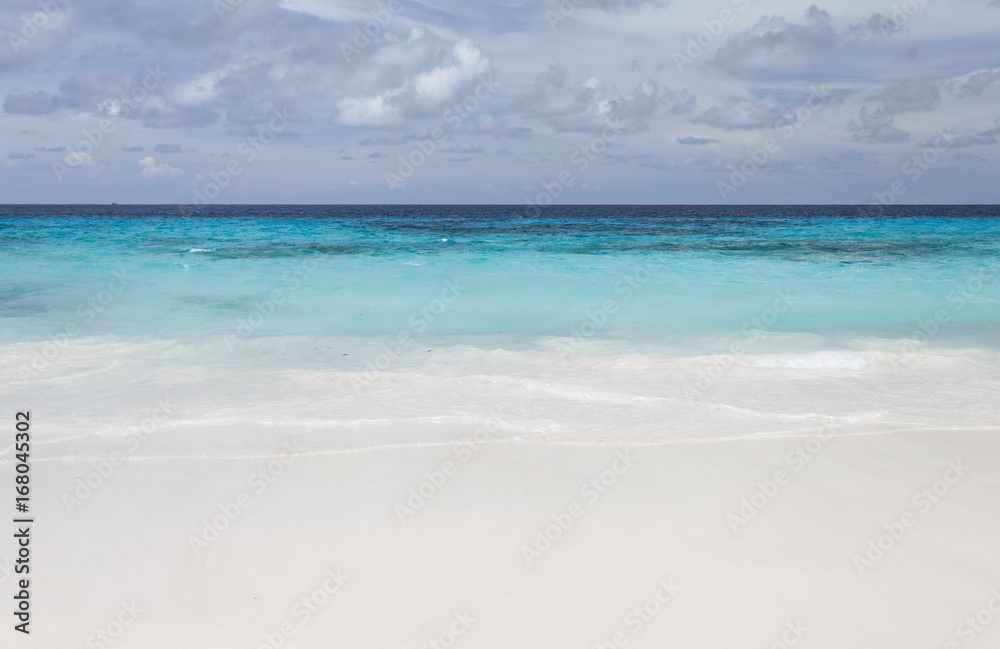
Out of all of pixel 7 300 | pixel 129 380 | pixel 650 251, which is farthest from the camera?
pixel 650 251

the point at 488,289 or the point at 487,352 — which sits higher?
the point at 488,289

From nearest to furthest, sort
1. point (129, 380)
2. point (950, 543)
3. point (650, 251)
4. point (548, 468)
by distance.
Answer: point (950, 543) → point (548, 468) → point (129, 380) → point (650, 251)

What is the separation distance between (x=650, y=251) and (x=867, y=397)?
16.6m

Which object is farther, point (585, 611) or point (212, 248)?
point (212, 248)

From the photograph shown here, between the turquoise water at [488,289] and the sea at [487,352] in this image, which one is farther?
the turquoise water at [488,289]

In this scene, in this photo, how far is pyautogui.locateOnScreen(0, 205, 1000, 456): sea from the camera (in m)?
5.10

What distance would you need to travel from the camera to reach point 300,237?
95.2ft

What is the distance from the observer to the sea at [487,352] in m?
5.10

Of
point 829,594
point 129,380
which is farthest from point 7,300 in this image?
point 829,594

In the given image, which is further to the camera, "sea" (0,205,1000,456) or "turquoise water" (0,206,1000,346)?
"turquoise water" (0,206,1000,346)

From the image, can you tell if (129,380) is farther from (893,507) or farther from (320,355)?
(893,507)

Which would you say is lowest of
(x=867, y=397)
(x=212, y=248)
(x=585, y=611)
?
(x=585, y=611)

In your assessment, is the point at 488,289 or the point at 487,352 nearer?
the point at 487,352

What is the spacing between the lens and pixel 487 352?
24.8 ft
